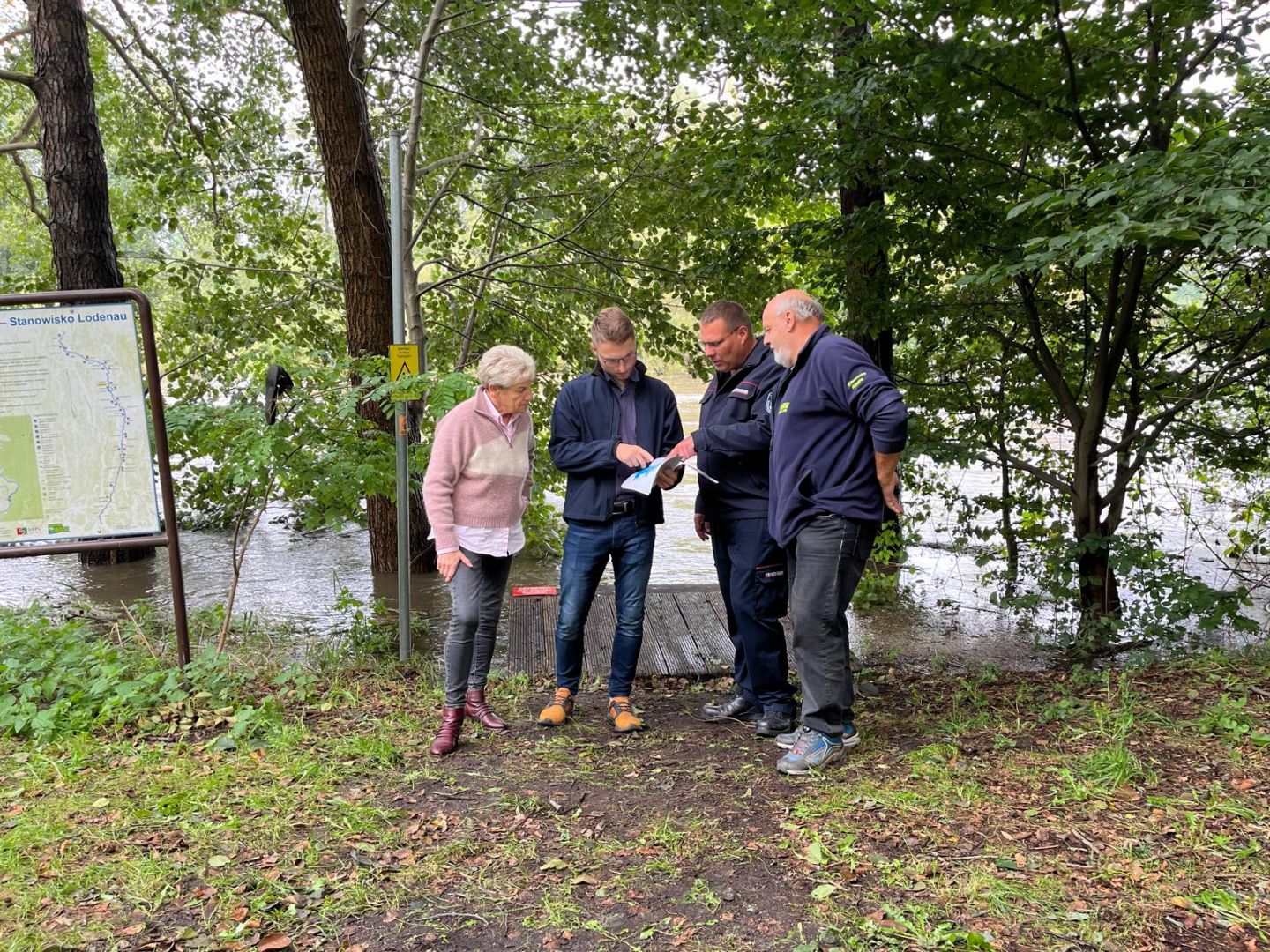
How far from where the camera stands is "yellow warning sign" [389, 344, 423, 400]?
498 cm

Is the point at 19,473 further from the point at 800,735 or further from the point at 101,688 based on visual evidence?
the point at 800,735

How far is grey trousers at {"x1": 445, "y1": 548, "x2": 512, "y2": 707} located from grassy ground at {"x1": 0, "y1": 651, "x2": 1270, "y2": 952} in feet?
1.08

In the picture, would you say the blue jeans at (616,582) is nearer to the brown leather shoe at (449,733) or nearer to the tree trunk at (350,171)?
the brown leather shoe at (449,733)

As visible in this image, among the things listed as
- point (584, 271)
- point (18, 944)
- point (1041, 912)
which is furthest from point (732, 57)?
point (18, 944)

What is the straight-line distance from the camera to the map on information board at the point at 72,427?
4.66 m

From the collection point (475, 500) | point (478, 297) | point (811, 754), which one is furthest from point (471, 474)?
point (478, 297)

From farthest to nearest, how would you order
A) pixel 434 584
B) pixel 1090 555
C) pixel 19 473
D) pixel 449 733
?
pixel 434 584, pixel 1090 555, pixel 19 473, pixel 449 733

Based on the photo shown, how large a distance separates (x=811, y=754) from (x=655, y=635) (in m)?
2.29

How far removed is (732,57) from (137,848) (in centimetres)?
686

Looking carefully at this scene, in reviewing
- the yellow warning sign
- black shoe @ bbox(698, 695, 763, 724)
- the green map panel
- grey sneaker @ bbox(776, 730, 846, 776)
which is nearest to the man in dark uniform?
black shoe @ bbox(698, 695, 763, 724)

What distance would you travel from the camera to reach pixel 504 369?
407cm

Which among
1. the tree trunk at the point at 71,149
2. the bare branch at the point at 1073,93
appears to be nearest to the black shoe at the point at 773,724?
the bare branch at the point at 1073,93

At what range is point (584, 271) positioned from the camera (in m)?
10.0

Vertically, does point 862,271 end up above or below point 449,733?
above
